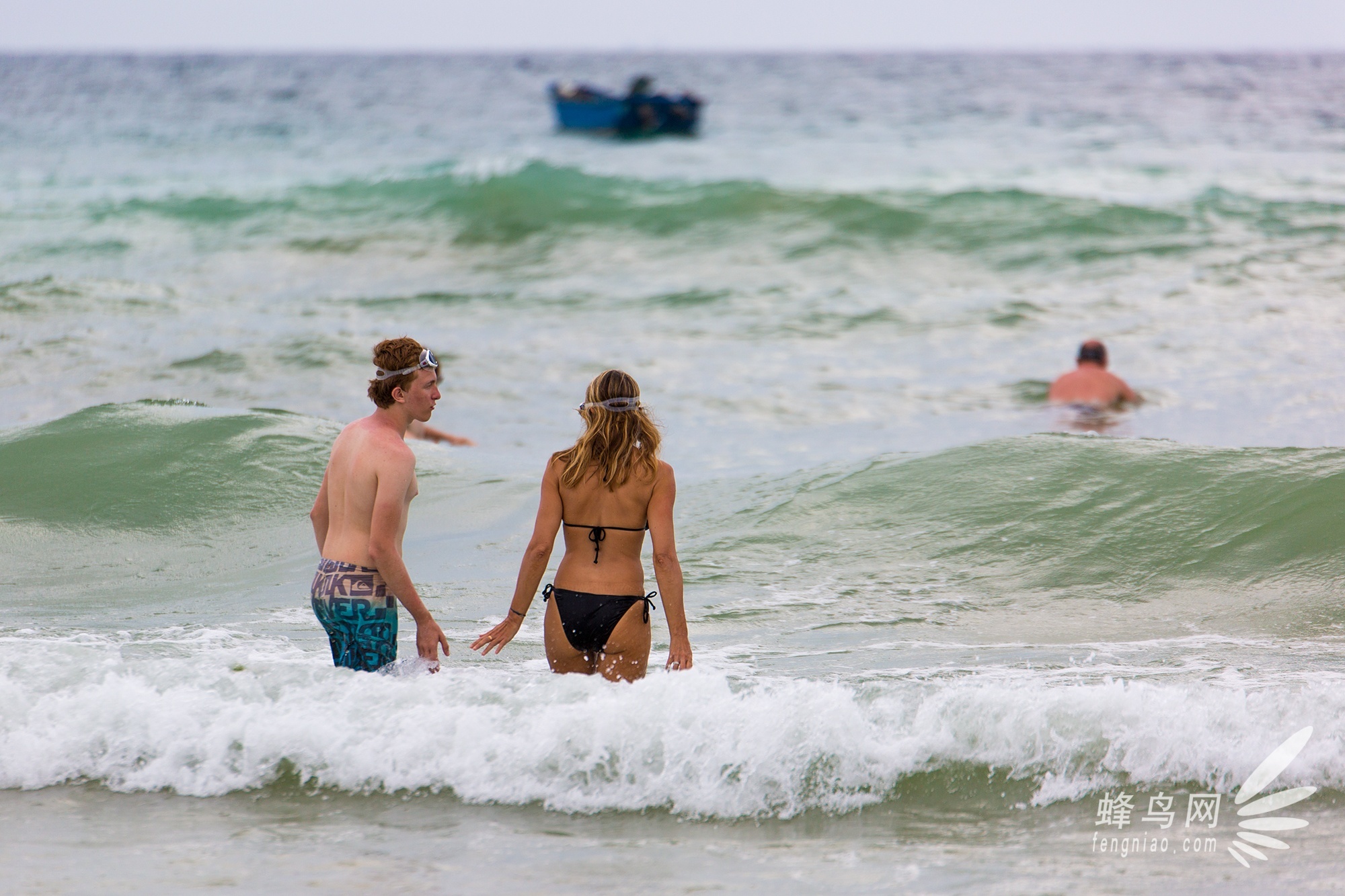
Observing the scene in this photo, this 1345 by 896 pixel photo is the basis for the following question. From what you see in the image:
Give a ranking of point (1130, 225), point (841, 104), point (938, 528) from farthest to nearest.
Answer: point (841, 104), point (1130, 225), point (938, 528)

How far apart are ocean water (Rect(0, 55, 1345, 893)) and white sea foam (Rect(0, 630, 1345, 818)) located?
17 millimetres

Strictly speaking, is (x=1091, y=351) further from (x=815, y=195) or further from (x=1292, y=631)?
(x=815, y=195)

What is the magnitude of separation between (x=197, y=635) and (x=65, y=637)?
23.9 inches

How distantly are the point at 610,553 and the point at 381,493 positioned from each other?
89cm

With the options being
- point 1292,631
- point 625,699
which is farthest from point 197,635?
point 1292,631

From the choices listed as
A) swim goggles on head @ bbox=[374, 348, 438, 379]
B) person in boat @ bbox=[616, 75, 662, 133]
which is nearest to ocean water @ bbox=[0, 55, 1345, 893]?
swim goggles on head @ bbox=[374, 348, 438, 379]

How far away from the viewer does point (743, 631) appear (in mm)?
6375

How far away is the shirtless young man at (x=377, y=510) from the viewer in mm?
4469

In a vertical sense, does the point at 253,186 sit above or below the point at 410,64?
below

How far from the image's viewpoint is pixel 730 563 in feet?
24.7

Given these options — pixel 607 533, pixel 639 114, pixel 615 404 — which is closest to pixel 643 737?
pixel 607 533

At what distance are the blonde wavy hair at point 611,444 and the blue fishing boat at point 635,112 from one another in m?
34.7

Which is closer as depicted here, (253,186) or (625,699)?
(625,699)

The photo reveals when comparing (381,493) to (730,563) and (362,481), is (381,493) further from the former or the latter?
(730,563)
